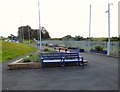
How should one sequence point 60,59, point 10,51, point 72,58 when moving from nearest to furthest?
point 60,59 → point 72,58 → point 10,51

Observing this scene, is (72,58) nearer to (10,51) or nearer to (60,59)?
(60,59)

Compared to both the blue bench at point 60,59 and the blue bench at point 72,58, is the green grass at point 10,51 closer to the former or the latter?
the blue bench at point 60,59

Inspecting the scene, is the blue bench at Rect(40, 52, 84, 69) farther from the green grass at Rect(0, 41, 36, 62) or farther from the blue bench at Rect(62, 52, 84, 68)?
the green grass at Rect(0, 41, 36, 62)

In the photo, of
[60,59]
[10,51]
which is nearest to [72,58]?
[60,59]

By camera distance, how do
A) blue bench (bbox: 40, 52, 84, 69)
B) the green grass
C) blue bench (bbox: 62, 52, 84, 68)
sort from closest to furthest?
1. blue bench (bbox: 40, 52, 84, 69)
2. blue bench (bbox: 62, 52, 84, 68)
3. the green grass

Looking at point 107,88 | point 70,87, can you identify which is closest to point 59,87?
point 70,87

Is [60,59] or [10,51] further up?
[10,51]

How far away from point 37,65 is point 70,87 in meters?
5.80

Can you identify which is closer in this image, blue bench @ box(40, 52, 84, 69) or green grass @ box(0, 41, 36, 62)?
blue bench @ box(40, 52, 84, 69)

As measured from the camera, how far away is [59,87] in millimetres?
7938

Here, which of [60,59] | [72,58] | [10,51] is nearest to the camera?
[60,59]

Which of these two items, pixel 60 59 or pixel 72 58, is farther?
pixel 72 58

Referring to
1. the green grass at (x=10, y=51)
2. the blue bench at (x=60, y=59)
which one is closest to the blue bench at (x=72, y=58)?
the blue bench at (x=60, y=59)

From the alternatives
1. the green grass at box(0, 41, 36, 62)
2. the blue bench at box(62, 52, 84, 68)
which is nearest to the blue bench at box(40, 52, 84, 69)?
the blue bench at box(62, 52, 84, 68)
